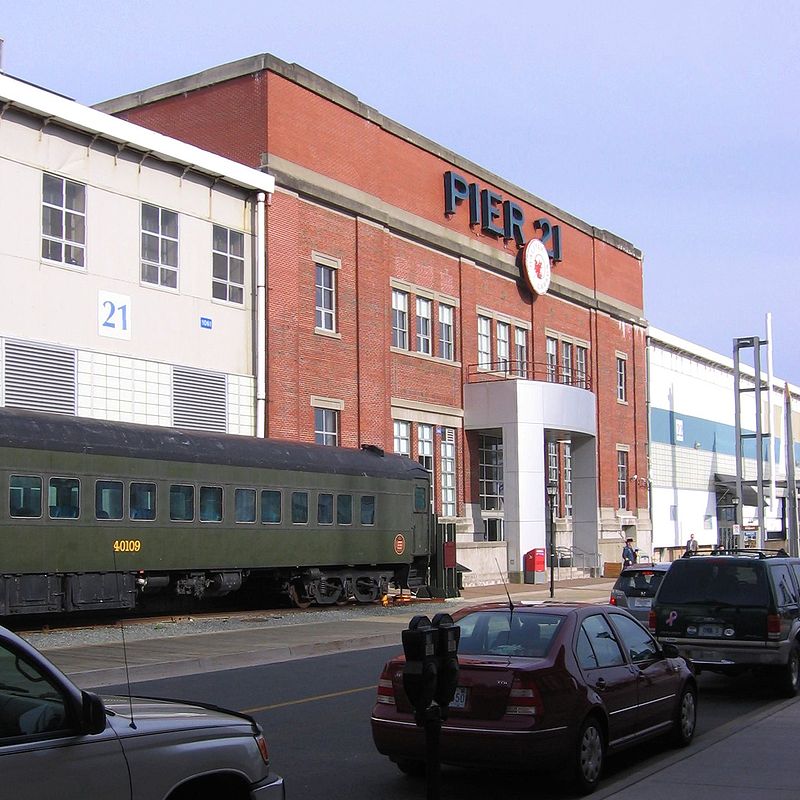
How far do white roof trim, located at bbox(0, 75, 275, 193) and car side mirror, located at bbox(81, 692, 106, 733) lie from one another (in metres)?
22.8

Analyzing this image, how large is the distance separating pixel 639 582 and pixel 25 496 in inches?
411

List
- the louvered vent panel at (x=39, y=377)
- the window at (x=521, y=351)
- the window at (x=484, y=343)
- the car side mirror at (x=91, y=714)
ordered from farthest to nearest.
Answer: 1. the window at (x=521, y=351)
2. the window at (x=484, y=343)
3. the louvered vent panel at (x=39, y=377)
4. the car side mirror at (x=91, y=714)

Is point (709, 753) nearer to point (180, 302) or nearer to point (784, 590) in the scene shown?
point (784, 590)

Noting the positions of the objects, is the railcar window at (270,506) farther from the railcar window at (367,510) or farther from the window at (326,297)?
the window at (326,297)

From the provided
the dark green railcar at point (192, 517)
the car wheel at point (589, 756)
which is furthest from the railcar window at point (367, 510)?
the car wheel at point (589, 756)

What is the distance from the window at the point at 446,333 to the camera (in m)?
40.0

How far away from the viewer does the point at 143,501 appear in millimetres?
22500

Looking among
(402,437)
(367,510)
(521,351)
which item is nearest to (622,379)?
(521,351)

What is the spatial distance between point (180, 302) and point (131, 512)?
8.66 metres

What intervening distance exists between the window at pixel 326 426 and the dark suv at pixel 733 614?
19648 millimetres

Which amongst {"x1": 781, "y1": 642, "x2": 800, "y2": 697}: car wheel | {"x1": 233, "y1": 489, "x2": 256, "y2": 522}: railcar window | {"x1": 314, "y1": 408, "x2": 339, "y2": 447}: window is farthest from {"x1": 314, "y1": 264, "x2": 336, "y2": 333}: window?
{"x1": 781, "y1": 642, "x2": 800, "y2": 697}: car wheel

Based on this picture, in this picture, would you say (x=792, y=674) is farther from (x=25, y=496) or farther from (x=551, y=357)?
(x=551, y=357)

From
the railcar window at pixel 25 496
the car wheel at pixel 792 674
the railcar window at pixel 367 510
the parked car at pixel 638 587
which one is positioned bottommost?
the car wheel at pixel 792 674

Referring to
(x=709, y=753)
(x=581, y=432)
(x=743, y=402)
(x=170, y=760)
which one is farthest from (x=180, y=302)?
(x=743, y=402)
